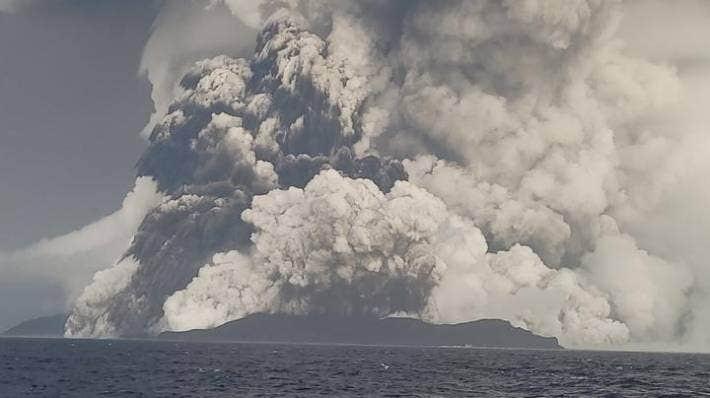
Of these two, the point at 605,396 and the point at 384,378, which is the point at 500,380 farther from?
the point at 605,396

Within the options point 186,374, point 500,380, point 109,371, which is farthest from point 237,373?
point 500,380

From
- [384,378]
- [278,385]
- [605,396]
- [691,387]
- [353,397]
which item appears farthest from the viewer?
[384,378]

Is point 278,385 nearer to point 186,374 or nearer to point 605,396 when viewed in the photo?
point 186,374

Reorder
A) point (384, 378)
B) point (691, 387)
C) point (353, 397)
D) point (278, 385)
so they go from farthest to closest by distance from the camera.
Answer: point (384, 378), point (691, 387), point (278, 385), point (353, 397)

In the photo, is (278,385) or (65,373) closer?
(278,385)

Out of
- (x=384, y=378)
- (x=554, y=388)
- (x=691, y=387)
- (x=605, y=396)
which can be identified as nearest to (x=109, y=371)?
(x=384, y=378)

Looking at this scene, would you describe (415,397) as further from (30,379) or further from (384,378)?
(30,379)

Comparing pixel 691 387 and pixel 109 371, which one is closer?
pixel 691 387

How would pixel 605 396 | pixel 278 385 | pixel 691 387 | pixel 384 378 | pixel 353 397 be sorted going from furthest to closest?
pixel 384 378
pixel 691 387
pixel 278 385
pixel 605 396
pixel 353 397
